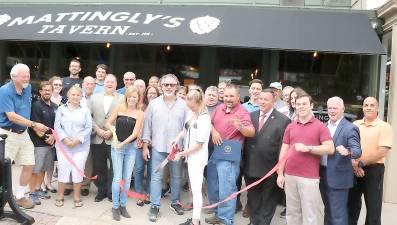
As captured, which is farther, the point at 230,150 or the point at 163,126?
the point at 163,126

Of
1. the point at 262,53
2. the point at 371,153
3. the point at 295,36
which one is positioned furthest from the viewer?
the point at 262,53

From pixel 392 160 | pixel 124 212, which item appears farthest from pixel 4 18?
pixel 392 160

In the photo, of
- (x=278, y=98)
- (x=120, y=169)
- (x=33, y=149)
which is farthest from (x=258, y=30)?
(x=33, y=149)

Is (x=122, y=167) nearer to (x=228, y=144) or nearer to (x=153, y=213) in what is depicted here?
(x=153, y=213)

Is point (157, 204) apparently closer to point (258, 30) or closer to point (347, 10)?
point (258, 30)

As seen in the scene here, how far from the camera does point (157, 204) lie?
511cm

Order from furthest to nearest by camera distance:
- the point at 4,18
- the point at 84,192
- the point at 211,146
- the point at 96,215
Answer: the point at 4,18 < the point at 84,192 < the point at 211,146 < the point at 96,215

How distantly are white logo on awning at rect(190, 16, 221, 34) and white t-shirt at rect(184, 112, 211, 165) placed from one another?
306cm

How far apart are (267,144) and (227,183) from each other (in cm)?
68

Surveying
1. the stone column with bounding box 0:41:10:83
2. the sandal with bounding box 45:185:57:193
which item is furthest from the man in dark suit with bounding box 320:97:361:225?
the stone column with bounding box 0:41:10:83

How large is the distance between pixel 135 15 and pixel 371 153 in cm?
534

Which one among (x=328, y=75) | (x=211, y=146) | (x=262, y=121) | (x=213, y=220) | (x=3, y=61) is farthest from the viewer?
(x=3, y=61)

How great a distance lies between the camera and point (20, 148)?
506 cm

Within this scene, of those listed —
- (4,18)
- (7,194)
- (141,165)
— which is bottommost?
(7,194)
